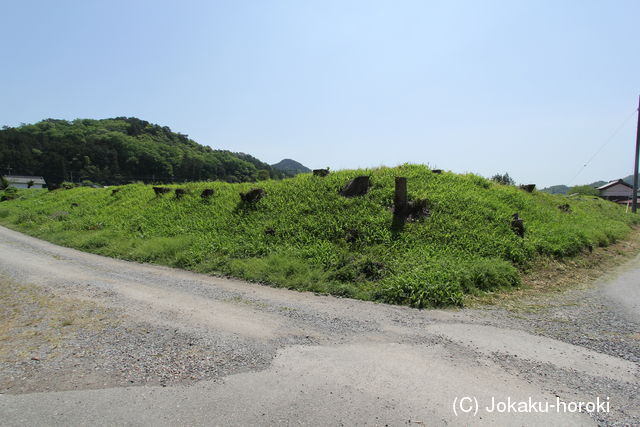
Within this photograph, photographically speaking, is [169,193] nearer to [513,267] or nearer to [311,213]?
[311,213]

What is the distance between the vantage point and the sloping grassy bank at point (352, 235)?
7.96 meters

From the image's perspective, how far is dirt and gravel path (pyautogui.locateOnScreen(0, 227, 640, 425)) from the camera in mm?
3197

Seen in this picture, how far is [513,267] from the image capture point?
8.66 metres

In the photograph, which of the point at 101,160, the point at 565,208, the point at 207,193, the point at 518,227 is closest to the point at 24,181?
the point at 101,160

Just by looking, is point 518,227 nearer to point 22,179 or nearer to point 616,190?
point 616,190

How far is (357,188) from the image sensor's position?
504 inches

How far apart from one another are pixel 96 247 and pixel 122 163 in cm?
7255

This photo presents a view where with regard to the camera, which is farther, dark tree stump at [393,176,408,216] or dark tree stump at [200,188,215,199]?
dark tree stump at [200,188,215,199]

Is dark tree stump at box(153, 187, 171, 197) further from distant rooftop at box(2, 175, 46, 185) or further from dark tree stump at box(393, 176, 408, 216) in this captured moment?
distant rooftop at box(2, 175, 46, 185)

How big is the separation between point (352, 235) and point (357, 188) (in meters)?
3.16

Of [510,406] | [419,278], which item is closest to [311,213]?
[419,278]

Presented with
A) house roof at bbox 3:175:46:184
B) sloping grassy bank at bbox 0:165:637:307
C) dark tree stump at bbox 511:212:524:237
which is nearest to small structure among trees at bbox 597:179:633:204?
sloping grassy bank at bbox 0:165:637:307

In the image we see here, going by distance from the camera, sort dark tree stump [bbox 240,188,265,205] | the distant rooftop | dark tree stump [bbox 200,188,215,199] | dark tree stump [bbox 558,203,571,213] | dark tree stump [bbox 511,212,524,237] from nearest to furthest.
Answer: dark tree stump [bbox 511,212,524,237], dark tree stump [bbox 240,188,265,205], dark tree stump [bbox 200,188,215,199], dark tree stump [bbox 558,203,571,213], the distant rooftop

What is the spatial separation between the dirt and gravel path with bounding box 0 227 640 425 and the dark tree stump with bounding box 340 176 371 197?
6114 millimetres
